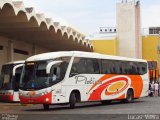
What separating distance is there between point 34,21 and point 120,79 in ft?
24.7

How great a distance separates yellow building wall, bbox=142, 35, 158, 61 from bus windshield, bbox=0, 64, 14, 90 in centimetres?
3098

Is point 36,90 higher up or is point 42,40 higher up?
point 42,40

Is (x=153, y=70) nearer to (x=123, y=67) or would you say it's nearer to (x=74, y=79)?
(x=123, y=67)

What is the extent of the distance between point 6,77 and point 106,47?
29083 millimetres

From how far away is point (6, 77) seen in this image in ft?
98.6

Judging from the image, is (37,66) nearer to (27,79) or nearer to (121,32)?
(27,79)

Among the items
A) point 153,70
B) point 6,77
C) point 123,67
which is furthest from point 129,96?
point 153,70

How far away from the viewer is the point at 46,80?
872 inches

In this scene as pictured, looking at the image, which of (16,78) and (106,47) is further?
(106,47)

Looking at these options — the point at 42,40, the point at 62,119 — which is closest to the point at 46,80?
the point at 62,119

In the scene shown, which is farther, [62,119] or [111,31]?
[111,31]

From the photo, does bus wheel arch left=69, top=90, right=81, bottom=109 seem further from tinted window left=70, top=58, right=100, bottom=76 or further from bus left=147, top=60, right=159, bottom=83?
bus left=147, top=60, right=159, bottom=83

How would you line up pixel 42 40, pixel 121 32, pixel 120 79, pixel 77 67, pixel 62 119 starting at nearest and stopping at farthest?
pixel 62 119 < pixel 77 67 < pixel 120 79 < pixel 42 40 < pixel 121 32

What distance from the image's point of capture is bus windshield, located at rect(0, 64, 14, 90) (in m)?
29.8
